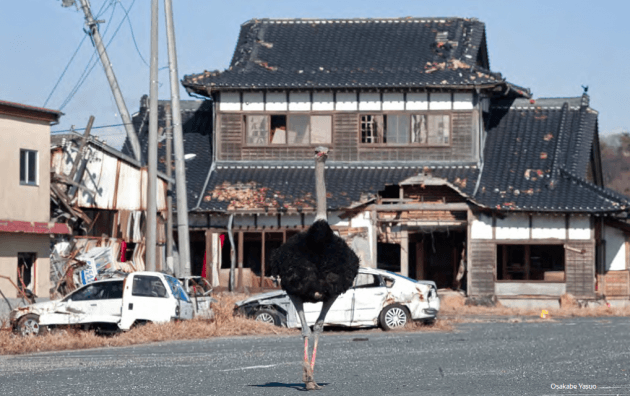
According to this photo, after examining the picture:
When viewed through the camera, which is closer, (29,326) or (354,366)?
(354,366)

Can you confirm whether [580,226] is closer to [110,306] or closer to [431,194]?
[431,194]

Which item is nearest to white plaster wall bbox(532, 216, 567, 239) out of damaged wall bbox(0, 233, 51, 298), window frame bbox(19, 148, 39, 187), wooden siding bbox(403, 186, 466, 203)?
wooden siding bbox(403, 186, 466, 203)

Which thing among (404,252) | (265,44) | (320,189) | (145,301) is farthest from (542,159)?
(320,189)

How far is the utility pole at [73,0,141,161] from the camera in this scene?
114 feet

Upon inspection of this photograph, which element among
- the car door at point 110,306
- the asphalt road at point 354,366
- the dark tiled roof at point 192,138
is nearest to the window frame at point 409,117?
the dark tiled roof at point 192,138

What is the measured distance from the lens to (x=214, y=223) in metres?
37.0

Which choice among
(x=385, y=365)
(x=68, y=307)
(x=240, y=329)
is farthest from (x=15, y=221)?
(x=385, y=365)

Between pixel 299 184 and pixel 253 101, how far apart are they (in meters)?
3.43

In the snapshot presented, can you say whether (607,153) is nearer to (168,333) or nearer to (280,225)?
(280,225)

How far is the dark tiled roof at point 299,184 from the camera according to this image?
36.5 metres

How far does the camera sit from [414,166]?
38.0 meters

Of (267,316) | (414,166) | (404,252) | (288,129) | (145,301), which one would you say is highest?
(288,129)

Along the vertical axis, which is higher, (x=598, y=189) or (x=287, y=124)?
(x=287, y=124)

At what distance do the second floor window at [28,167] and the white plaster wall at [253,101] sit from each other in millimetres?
10482
